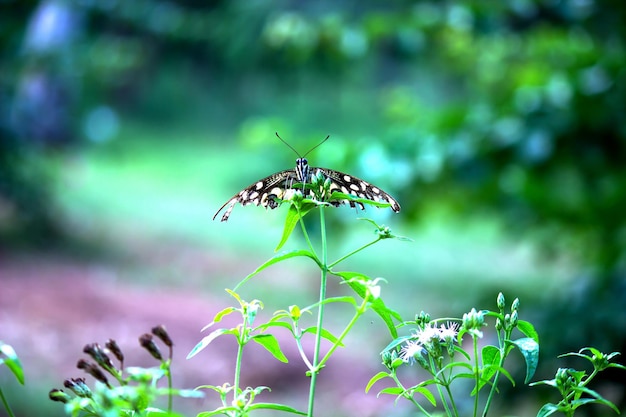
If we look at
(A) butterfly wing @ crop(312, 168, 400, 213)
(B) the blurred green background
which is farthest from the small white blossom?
(B) the blurred green background

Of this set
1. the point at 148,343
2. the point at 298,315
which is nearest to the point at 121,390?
the point at 148,343

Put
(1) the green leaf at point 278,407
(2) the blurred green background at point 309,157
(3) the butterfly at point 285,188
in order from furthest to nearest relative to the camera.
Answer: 1. (2) the blurred green background at point 309,157
2. (3) the butterfly at point 285,188
3. (1) the green leaf at point 278,407

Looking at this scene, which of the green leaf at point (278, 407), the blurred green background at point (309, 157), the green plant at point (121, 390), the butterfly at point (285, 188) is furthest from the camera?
the blurred green background at point (309, 157)

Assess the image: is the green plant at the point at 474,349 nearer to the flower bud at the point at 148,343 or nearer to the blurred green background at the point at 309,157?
the flower bud at the point at 148,343

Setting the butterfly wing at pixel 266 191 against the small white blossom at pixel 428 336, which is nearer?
the small white blossom at pixel 428 336

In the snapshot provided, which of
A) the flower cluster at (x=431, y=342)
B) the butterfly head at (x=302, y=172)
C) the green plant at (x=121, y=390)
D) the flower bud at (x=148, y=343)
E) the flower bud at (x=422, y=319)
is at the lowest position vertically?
the green plant at (x=121, y=390)

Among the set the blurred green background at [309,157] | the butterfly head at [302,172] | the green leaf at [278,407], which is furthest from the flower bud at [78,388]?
the blurred green background at [309,157]

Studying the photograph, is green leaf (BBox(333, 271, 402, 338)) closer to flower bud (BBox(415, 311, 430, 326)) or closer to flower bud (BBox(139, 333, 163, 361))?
flower bud (BBox(415, 311, 430, 326))

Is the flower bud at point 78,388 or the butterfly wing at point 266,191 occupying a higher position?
the butterfly wing at point 266,191
